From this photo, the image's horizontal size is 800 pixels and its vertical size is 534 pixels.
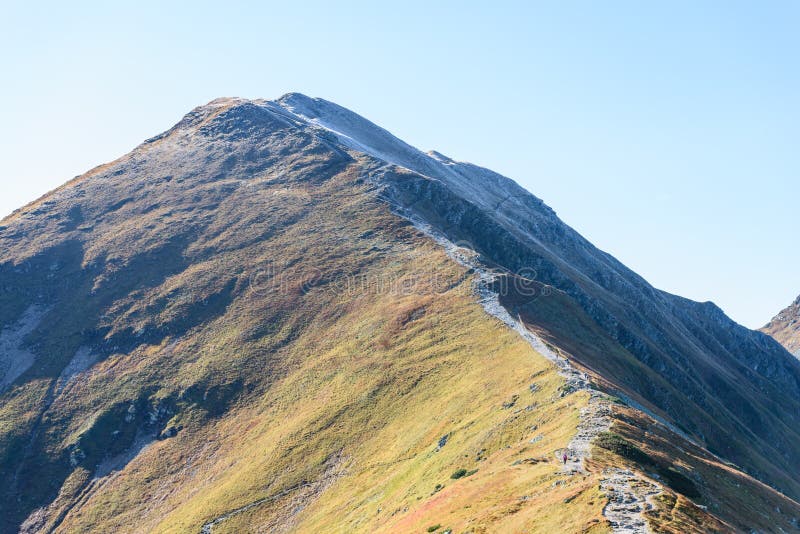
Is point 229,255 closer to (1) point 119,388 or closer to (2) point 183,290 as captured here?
(2) point 183,290

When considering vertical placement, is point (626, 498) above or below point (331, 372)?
above

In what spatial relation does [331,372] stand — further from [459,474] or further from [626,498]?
[626,498]

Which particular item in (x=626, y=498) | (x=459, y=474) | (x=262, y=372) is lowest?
(x=262, y=372)

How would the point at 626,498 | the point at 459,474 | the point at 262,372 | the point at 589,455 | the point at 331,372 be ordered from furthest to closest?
the point at 262,372 → the point at 331,372 → the point at 459,474 → the point at 589,455 → the point at 626,498

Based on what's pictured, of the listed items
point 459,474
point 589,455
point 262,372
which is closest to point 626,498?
point 589,455

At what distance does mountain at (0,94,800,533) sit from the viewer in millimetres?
50312

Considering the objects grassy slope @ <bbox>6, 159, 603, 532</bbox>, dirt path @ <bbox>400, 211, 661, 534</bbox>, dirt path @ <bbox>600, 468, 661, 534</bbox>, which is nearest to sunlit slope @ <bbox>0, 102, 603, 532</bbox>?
grassy slope @ <bbox>6, 159, 603, 532</bbox>

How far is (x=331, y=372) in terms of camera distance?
95.1 metres

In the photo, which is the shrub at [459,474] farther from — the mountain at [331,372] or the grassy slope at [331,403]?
the grassy slope at [331,403]

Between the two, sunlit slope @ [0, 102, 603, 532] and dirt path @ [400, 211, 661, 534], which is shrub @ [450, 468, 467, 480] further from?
dirt path @ [400, 211, 661, 534]

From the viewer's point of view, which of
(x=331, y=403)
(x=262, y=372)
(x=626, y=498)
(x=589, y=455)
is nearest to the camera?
(x=626, y=498)

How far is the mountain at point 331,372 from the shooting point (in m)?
50.3

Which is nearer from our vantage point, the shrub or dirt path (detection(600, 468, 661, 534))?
dirt path (detection(600, 468, 661, 534))

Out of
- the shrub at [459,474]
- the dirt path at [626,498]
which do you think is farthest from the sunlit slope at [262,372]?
the dirt path at [626,498]
